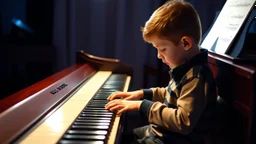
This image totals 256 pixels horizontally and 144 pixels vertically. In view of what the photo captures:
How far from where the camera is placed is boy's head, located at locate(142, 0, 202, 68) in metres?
1.16

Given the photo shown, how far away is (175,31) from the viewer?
3.81 feet

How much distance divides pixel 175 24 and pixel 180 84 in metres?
0.21

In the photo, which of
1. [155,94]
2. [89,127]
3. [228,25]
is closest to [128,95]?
[155,94]

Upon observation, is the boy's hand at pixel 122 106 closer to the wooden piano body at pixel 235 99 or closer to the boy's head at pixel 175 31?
the boy's head at pixel 175 31

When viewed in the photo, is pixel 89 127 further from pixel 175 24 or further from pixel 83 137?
pixel 175 24

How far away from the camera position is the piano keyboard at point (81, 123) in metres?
0.92

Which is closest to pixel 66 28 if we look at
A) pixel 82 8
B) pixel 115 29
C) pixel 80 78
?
pixel 82 8

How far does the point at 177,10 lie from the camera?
1.17 metres

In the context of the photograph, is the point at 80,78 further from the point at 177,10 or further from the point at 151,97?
the point at 177,10

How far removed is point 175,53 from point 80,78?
2.35ft

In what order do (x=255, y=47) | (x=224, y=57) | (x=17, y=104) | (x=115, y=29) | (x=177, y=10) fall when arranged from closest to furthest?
(x=17, y=104) → (x=177, y=10) → (x=224, y=57) → (x=255, y=47) → (x=115, y=29)

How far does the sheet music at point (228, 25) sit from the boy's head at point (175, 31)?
0.29 meters

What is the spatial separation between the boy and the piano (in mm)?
138

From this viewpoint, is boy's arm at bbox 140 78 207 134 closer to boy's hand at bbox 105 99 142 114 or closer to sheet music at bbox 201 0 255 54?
boy's hand at bbox 105 99 142 114
